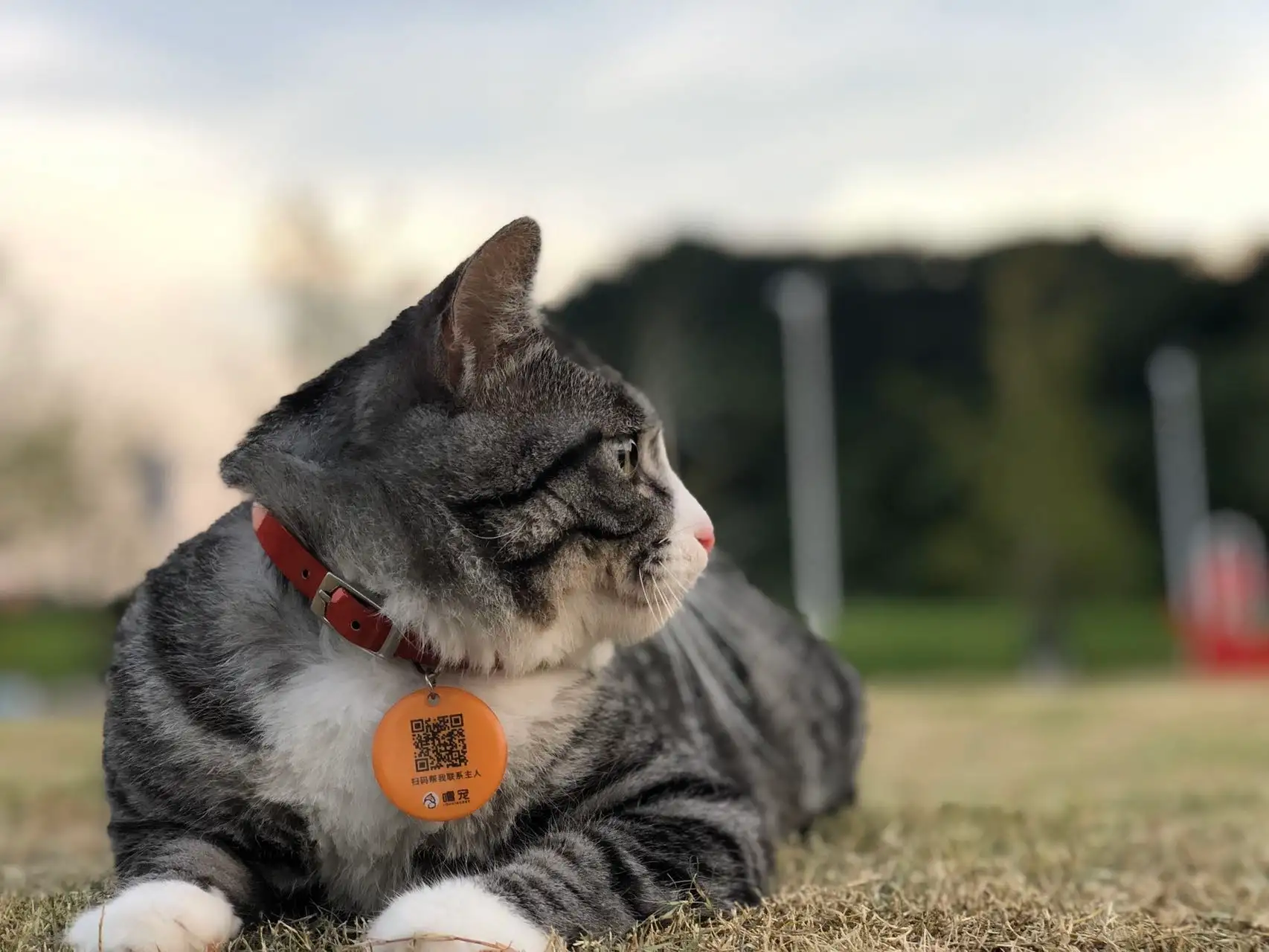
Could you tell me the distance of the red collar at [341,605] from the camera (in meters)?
1.78

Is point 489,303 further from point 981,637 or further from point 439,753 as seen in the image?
point 981,637

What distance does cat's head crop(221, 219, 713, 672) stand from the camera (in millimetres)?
1804

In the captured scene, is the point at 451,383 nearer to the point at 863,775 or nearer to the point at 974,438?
the point at 863,775

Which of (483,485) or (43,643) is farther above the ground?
(483,485)

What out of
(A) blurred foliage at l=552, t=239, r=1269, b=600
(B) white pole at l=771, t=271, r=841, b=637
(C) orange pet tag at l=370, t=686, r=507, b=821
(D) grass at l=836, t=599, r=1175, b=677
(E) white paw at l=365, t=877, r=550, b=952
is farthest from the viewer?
(A) blurred foliage at l=552, t=239, r=1269, b=600

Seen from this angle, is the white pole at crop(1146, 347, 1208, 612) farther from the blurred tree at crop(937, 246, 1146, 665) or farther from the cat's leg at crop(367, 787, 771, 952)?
the cat's leg at crop(367, 787, 771, 952)

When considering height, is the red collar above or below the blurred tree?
below

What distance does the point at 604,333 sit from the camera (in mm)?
4820

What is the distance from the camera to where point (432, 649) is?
181 cm

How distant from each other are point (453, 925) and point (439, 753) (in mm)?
269

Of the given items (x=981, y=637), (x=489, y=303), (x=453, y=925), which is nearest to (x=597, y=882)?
(x=453, y=925)

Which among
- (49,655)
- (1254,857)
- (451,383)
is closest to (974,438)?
(49,655)

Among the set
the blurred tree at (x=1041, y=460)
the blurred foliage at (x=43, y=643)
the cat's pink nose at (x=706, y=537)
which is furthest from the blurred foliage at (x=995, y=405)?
the cat's pink nose at (x=706, y=537)

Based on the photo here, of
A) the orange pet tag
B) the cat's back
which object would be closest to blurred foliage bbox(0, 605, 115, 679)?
the cat's back
